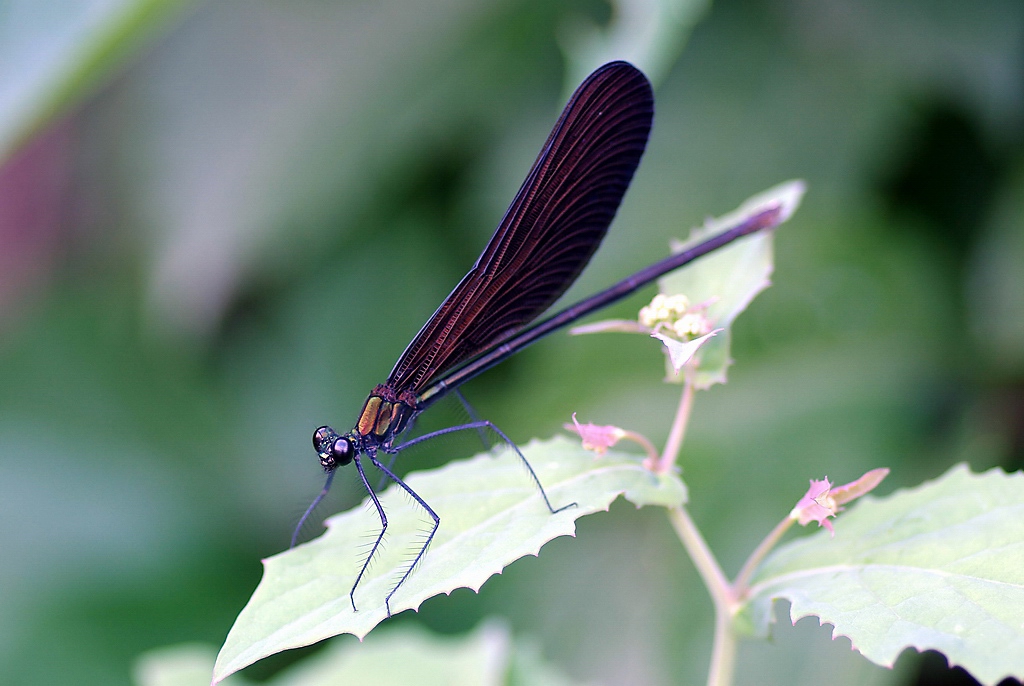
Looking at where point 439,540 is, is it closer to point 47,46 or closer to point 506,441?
point 506,441

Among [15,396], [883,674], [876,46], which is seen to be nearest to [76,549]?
[15,396]

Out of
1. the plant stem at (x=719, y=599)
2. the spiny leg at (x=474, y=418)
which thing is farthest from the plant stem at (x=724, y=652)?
the spiny leg at (x=474, y=418)

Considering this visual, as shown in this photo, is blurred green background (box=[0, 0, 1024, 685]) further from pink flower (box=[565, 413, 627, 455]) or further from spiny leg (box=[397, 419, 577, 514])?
pink flower (box=[565, 413, 627, 455])

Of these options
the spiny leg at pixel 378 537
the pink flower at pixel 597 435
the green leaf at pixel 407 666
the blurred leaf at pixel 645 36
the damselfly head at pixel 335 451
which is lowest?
the green leaf at pixel 407 666

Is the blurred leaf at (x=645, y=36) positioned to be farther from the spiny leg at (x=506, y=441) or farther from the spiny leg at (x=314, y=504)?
the spiny leg at (x=314, y=504)

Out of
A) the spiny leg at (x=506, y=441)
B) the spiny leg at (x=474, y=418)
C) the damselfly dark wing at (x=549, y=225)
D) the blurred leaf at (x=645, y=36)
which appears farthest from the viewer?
the blurred leaf at (x=645, y=36)

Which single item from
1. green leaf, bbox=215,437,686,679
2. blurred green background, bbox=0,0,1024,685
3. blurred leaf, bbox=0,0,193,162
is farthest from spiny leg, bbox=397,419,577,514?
blurred leaf, bbox=0,0,193,162

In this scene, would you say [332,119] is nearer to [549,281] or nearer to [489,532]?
[549,281]
